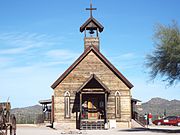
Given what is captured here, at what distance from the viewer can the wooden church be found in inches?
1474

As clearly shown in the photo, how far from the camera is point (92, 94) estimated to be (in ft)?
124

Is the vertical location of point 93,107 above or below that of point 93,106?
below

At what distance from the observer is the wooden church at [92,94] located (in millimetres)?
37438

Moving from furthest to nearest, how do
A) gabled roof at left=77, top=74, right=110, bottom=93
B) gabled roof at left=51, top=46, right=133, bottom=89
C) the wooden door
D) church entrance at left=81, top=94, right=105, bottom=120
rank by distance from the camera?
gabled roof at left=51, top=46, right=133, bottom=89 → the wooden door → church entrance at left=81, top=94, right=105, bottom=120 → gabled roof at left=77, top=74, right=110, bottom=93

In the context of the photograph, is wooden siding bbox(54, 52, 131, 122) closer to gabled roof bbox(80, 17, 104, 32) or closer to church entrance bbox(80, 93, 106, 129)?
church entrance bbox(80, 93, 106, 129)

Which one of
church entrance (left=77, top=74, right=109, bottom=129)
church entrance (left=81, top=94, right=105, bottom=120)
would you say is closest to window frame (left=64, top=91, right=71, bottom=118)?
church entrance (left=77, top=74, right=109, bottom=129)

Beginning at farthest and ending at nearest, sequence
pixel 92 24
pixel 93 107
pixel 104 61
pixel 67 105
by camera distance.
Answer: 1. pixel 92 24
2. pixel 104 61
3. pixel 93 107
4. pixel 67 105

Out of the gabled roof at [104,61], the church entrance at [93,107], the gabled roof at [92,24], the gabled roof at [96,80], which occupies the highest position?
the gabled roof at [92,24]

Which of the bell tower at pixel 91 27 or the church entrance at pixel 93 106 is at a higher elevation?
the bell tower at pixel 91 27

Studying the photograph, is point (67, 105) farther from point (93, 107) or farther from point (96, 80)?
point (96, 80)

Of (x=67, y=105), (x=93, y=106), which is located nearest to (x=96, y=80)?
(x=93, y=106)

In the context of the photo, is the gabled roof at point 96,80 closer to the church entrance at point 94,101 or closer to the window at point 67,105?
the church entrance at point 94,101

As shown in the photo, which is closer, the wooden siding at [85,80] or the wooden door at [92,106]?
the wooden siding at [85,80]

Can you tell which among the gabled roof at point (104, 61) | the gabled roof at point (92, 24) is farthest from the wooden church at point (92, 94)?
the gabled roof at point (92, 24)
